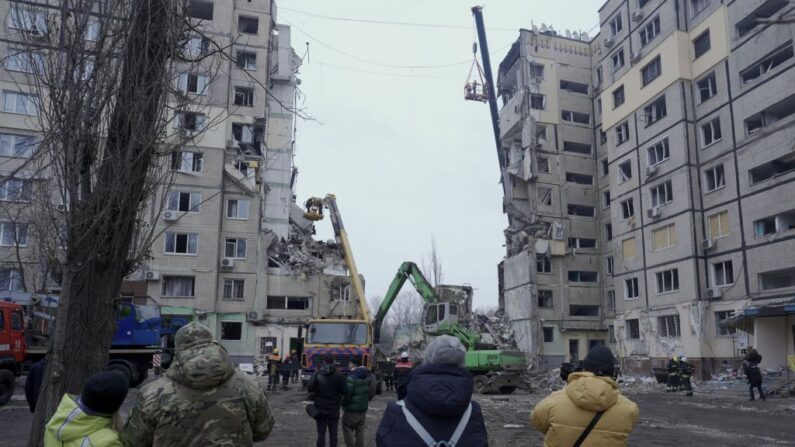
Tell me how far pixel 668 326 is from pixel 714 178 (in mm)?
8601

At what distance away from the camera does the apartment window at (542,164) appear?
156ft

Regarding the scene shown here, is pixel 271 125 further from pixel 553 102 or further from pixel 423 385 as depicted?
pixel 423 385

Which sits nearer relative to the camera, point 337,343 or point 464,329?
point 337,343

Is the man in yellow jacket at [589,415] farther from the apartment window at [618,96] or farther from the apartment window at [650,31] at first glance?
the apartment window at [618,96]

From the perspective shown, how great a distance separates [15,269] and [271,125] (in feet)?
69.4

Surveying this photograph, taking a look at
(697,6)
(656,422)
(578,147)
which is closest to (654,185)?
(697,6)

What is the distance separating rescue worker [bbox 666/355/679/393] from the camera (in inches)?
1007

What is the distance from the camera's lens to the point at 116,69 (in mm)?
6746

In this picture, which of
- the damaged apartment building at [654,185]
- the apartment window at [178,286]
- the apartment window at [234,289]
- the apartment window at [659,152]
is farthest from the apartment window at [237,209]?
the apartment window at [659,152]

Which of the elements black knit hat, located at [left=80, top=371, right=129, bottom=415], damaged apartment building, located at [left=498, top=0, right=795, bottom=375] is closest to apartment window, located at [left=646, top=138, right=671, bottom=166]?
damaged apartment building, located at [left=498, top=0, right=795, bottom=375]

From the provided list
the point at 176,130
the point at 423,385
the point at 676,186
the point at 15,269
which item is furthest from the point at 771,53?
the point at 15,269

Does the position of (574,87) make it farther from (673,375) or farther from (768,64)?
(673,375)

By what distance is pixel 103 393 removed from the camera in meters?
3.71

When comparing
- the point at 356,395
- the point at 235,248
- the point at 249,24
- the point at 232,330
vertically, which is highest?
the point at 249,24
